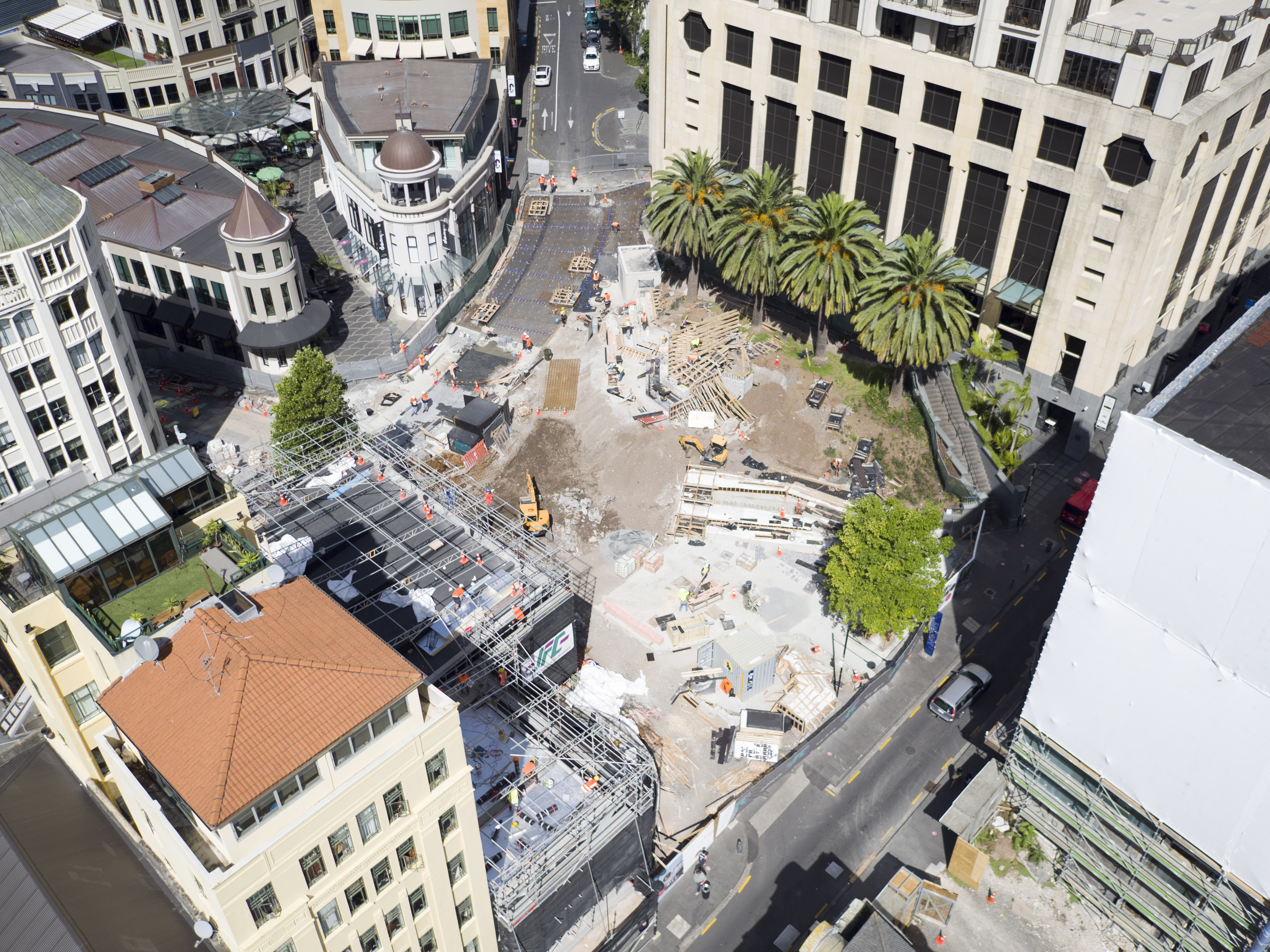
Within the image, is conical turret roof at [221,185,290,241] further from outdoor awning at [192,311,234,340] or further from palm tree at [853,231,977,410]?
palm tree at [853,231,977,410]

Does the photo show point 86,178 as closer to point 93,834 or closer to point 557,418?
point 557,418

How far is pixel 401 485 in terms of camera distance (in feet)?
200

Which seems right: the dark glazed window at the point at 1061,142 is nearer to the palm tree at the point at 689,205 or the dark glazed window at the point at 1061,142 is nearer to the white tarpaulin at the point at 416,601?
the palm tree at the point at 689,205

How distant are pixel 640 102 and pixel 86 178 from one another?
212ft

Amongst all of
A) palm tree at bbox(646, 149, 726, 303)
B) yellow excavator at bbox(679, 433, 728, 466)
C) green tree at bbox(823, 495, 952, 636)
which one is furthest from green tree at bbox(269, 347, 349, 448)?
green tree at bbox(823, 495, 952, 636)

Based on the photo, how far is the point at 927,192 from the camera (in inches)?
3150

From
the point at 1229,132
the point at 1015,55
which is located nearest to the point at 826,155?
the point at 1015,55

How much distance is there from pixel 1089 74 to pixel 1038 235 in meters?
11.3

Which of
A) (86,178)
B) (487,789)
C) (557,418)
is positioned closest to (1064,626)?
(487,789)

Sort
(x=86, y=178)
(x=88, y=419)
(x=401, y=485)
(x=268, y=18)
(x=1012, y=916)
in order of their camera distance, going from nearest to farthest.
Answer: (x=1012, y=916) < (x=401, y=485) < (x=88, y=419) < (x=86, y=178) < (x=268, y=18)

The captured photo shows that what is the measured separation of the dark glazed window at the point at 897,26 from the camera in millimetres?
75375

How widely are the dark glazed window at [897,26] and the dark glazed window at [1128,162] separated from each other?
16.8 metres

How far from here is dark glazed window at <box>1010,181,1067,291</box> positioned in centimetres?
7294

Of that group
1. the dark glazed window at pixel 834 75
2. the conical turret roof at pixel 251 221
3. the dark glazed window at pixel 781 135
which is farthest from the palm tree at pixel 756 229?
the conical turret roof at pixel 251 221
